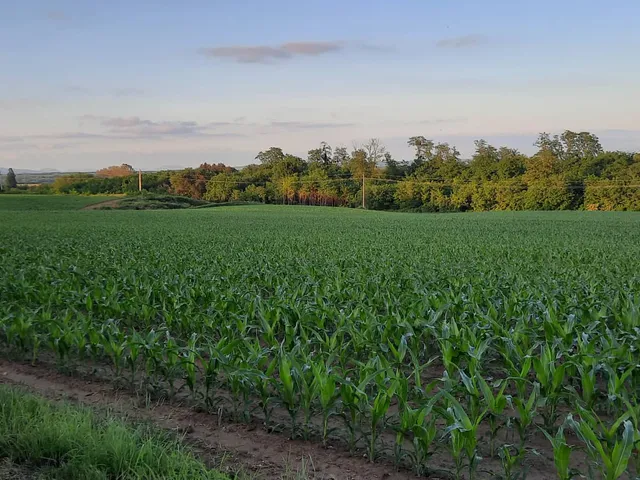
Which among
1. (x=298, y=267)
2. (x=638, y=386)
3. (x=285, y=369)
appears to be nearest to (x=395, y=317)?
(x=285, y=369)

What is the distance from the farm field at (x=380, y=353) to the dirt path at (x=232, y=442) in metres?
0.09

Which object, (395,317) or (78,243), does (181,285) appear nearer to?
(395,317)

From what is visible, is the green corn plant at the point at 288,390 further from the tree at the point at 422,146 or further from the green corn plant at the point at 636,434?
the tree at the point at 422,146

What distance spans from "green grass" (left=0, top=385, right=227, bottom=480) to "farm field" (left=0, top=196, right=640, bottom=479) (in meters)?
0.82

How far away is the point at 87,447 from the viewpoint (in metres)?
3.76

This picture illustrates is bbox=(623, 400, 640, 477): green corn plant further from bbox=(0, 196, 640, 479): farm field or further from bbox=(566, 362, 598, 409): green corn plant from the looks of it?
bbox=(566, 362, 598, 409): green corn plant

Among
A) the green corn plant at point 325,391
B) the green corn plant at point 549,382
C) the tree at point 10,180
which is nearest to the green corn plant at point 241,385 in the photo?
the green corn plant at point 325,391

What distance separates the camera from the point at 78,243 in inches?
717

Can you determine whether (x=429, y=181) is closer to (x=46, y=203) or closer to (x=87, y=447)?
(x=46, y=203)

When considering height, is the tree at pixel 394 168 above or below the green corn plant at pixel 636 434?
above

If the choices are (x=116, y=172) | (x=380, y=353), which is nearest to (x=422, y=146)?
(x=116, y=172)

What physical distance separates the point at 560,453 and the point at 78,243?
1792 cm

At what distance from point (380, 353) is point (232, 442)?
1837mm

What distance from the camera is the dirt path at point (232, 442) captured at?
149 inches
